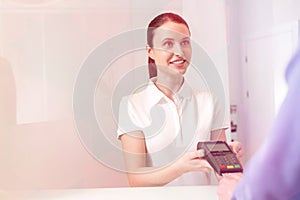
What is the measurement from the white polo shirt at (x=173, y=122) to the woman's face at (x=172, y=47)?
6cm

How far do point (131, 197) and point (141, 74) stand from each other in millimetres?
308

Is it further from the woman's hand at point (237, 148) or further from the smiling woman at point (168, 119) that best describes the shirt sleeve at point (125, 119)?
the woman's hand at point (237, 148)

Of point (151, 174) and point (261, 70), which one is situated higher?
point (261, 70)

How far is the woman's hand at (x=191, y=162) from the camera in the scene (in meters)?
0.93

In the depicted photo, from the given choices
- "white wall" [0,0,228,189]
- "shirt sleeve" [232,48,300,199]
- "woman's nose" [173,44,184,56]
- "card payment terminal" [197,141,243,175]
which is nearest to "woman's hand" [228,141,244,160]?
"card payment terminal" [197,141,243,175]

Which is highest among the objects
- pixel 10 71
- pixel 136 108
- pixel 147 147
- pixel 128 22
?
pixel 128 22

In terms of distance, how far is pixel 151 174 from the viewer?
950mm

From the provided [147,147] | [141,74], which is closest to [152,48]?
Answer: [141,74]

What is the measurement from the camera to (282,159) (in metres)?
0.30

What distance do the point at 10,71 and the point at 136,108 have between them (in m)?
0.34

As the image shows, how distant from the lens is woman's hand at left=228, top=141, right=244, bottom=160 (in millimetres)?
901

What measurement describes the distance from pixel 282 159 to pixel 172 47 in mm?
682

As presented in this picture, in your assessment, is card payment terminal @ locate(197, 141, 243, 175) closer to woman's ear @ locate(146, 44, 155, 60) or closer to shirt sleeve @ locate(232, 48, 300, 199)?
woman's ear @ locate(146, 44, 155, 60)

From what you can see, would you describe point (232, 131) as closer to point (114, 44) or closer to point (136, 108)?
point (136, 108)
